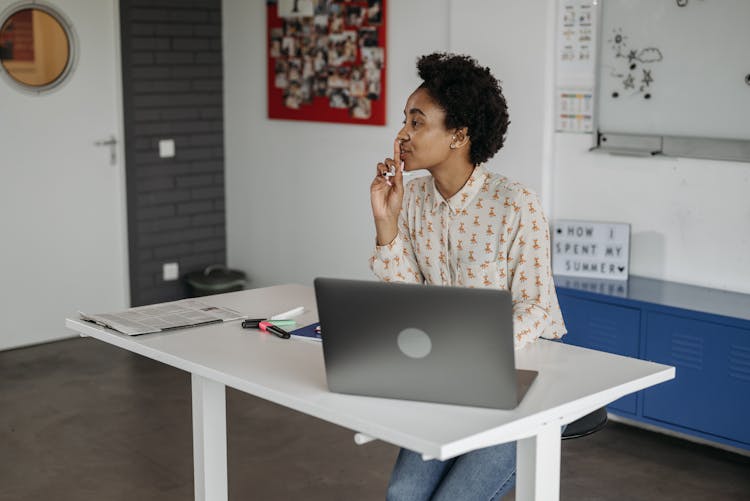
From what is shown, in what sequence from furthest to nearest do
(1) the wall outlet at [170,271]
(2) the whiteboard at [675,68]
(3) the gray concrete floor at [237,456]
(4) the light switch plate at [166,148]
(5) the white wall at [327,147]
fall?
(1) the wall outlet at [170,271]
(4) the light switch plate at [166,148]
(5) the white wall at [327,147]
(2) the whiteboard at [675,68]
(3) the gray concrete floor at [237,456]

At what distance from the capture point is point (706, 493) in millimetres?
3744

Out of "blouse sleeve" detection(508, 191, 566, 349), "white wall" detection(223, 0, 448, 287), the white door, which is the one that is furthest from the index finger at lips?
the white door

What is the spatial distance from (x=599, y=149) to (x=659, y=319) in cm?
87

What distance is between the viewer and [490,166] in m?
4.83

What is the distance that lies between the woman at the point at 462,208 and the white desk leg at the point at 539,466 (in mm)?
355

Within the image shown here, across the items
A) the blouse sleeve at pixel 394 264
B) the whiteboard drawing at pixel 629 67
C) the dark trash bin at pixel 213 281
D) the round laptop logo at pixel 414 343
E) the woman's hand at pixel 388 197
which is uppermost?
the whiteboard drawing at pixel 629 67

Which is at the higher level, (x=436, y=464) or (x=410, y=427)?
(x=410, y=427)

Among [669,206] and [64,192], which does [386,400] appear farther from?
[64,192]

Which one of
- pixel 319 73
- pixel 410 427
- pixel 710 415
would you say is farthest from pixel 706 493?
pixel 319 73

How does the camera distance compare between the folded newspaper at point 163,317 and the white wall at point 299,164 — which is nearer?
the folded newspaper at point 163,317

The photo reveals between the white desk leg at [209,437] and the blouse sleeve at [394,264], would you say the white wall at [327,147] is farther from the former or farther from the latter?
the white desk leg at [209,437]

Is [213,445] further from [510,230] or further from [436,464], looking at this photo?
[510,230]

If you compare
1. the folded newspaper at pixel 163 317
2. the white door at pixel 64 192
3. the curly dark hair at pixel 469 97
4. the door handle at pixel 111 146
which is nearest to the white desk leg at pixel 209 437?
the folded newspaper at pixel 163 317

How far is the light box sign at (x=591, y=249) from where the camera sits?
14.5ft
